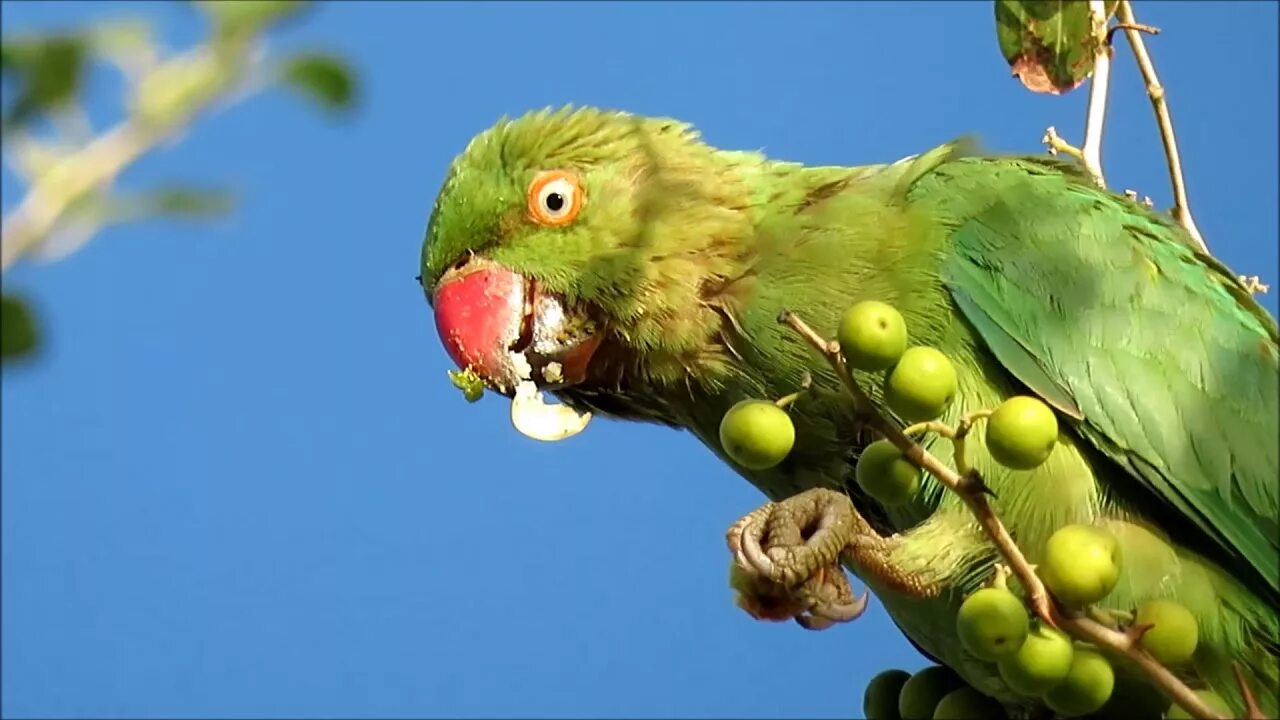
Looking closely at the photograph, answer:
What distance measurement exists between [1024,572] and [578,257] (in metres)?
0.79

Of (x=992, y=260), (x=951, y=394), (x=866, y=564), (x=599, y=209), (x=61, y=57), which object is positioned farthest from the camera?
(x=599, y=209)

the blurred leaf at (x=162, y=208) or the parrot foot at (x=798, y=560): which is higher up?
the parrot foot at (x=798, y=560)

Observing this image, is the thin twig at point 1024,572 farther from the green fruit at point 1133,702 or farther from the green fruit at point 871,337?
the green fruit at point 1133,702

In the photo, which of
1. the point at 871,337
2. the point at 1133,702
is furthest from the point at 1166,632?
the point at 1133,702

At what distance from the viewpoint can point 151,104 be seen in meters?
0.37

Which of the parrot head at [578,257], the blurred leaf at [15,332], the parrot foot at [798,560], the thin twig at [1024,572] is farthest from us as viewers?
the parrot head at [578,257]

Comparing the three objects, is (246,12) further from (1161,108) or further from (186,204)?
(1161,108)

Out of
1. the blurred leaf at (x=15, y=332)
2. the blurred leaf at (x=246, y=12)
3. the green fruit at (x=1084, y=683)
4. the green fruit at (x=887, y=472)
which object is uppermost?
the green fruit at (x=887, y=472)

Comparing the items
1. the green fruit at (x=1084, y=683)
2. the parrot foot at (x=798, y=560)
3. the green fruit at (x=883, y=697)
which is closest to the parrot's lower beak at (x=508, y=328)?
the parrot foot at (x=798, y=560)

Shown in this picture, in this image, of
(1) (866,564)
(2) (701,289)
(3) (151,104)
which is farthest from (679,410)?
(3) (151,104)

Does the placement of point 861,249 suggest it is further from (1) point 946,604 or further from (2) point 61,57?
(2) point 61,57

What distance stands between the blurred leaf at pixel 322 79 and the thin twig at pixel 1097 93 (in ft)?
4.20

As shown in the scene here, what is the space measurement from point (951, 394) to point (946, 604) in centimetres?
50

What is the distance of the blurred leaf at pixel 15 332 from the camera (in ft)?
1.04
